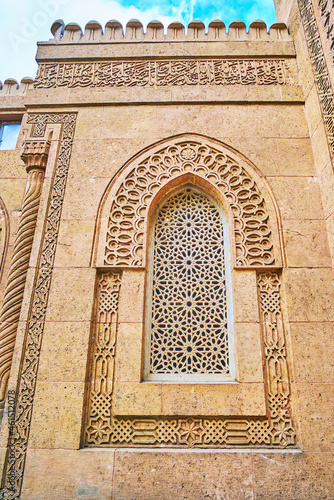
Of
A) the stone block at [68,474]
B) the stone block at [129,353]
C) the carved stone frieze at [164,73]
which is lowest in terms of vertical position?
the stone block at [68,474]

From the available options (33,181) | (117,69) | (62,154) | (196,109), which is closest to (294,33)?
(196,109)

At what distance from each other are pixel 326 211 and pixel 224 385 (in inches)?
82.5

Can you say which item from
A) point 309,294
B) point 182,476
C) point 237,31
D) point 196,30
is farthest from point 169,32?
point 182,476

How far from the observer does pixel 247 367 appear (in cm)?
332

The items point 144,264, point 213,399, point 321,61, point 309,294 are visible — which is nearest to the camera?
point 213,399

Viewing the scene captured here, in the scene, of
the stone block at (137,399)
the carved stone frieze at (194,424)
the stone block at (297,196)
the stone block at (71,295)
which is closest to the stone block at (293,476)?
the carved stone frieze at (194,424)

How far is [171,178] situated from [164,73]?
1.59m

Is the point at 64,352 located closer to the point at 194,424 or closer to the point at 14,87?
the point at 194,424

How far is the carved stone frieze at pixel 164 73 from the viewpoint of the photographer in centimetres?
452

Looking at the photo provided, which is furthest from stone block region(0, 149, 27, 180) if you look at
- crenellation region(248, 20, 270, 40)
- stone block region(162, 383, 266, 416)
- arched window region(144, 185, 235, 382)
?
stone block region(162, 383, 266, 416)

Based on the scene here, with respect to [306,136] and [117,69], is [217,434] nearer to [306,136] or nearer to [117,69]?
[306,136]

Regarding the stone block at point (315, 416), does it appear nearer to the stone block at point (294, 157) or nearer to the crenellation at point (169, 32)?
the stone block at point (294, 157)

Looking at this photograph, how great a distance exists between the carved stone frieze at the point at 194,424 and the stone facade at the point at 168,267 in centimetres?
1

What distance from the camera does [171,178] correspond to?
4039 millimetres
